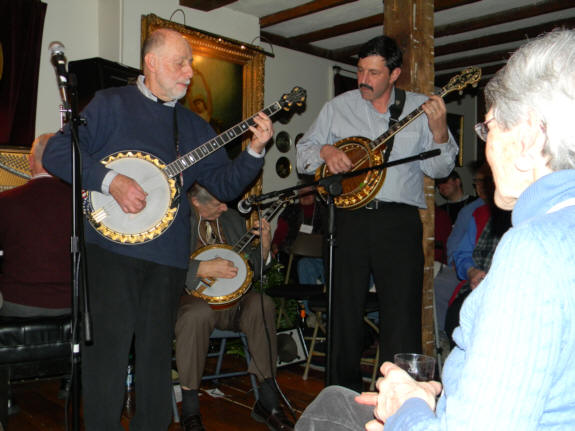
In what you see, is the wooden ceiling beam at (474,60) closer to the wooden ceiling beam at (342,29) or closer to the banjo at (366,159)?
the wooden ceiling beam at (342,29)

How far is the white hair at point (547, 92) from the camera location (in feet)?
2.75

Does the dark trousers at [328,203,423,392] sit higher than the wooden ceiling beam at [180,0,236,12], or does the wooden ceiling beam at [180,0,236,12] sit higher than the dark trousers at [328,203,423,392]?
the wooden ceiling beam at [180,0,236,12]

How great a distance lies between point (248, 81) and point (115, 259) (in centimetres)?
429

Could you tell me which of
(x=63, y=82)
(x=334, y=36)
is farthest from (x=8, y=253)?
(x=334, y=36)

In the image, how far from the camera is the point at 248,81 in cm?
614

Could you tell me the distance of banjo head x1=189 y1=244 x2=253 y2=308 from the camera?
331cm

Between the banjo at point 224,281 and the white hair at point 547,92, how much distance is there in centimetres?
231

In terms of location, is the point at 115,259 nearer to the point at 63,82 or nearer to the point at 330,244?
the point at 63,82

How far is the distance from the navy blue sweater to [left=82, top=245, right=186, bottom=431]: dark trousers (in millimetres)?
65

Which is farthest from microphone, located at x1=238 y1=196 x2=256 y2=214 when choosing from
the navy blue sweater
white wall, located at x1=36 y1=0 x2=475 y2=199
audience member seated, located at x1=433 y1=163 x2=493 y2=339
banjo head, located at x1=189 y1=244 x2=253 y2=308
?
white wall, located at x1=36 y1=0 x2=475 y2=199

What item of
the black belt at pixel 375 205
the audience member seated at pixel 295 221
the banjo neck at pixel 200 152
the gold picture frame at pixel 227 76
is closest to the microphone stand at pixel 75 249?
the banjo neck at pixel 200 152

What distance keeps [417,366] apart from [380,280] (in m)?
1.53

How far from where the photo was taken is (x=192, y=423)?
9.78 ft

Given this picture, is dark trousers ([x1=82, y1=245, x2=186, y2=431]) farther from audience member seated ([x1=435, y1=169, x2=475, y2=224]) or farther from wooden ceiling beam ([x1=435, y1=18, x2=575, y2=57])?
wooden ceiling beam ([x1=435, y1=18, x2=575, y2=57])
